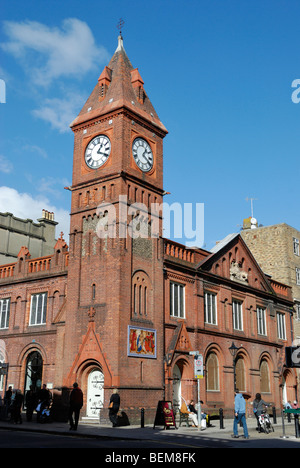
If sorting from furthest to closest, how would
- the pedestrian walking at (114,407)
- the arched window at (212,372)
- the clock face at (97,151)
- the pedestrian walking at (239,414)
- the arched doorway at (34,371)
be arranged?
1. the arched window at (212,372)
2. the arched doorway at (34,371)
3. the clock face at (97,151)
4. the pedestrian walking at (114,407)
5. the pedestrian walking at (239,414)

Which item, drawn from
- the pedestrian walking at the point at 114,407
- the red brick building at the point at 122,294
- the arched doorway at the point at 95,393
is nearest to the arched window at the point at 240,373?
the red brick building at the point at 122,294

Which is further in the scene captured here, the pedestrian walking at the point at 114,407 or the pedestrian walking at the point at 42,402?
the pedestrian walking at the point at 42,402

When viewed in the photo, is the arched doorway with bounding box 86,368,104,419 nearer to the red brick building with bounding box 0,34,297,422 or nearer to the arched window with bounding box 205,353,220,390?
the red brick building with bounding box 0,34,297,422

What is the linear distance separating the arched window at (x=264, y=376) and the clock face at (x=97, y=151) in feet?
65.7

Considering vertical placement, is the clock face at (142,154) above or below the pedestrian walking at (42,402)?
above

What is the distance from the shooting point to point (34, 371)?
32.4 metres

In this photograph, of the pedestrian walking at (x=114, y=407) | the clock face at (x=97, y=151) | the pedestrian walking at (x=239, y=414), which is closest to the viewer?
the pedestrian walking at (x=239, y=414)

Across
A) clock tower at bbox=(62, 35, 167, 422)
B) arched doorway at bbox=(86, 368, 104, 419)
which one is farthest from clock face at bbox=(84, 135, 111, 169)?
arched doorway at bbox=(86, 368, 104, 419)

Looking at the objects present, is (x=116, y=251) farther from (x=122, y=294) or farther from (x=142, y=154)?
(x=142, y=154)

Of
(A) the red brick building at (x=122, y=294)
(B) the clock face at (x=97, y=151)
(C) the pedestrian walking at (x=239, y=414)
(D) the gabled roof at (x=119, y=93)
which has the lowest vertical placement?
(C) the pedestrian walking at (x=239, y=414)

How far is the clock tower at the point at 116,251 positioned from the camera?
2636 cm

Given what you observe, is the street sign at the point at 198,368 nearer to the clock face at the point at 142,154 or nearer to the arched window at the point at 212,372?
the arched window at the point at 212,372

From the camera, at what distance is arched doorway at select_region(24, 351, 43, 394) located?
105 feet
